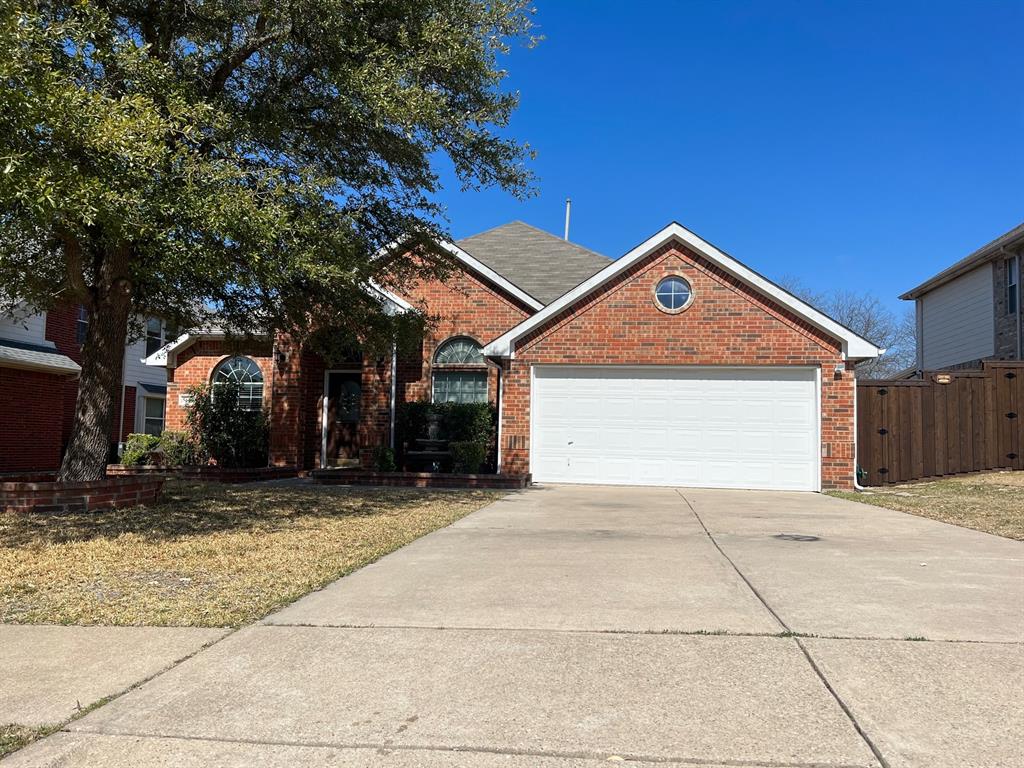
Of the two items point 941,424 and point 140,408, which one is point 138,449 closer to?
point 140,408

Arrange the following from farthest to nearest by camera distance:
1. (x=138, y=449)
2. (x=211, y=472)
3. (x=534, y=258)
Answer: (x=534, y=258), (x=138, y=449), (x=211, y=472)

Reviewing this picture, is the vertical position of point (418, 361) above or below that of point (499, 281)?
below

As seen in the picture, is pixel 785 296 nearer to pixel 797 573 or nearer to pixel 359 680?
pixel 797 573

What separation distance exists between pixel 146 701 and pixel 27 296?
9663 millimetres

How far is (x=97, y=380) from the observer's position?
9.40m

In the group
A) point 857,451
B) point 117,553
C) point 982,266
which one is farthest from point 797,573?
point 982,266

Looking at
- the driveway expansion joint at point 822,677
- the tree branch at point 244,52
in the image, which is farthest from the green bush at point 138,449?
the driveway expansion joint at point 822,677

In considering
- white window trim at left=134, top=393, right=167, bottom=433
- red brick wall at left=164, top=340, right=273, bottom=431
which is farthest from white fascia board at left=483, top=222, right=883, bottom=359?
white window trim at left=134, top=393, right=167, bottom=433

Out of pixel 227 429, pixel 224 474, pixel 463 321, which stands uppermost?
pixel 463 321

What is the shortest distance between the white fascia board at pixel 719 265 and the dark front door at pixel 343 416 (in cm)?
398

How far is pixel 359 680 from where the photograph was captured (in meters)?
3.55

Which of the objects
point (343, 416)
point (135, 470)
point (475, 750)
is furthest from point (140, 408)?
point (475, 750)

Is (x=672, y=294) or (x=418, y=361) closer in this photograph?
(x=672, y=294)

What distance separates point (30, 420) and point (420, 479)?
11.8m
